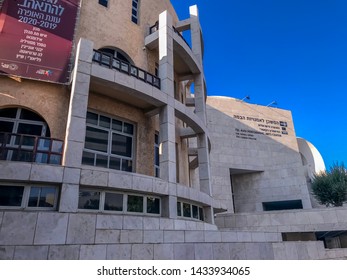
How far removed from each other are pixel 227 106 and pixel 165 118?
20.4 metres

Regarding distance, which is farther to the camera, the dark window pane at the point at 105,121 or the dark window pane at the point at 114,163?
the dark window pane at the point at 105,121

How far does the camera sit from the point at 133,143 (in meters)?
14.4

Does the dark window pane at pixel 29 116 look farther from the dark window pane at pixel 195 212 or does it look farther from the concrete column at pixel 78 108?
the dark window pane at pixel 195 212

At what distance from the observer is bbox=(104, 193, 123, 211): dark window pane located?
35.5ft

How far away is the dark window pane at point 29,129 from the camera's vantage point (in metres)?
11.5

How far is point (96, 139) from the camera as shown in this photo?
1298 cm

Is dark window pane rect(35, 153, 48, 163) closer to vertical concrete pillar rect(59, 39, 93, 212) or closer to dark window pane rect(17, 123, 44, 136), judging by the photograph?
vertical concrete pillar rect(59, 39, 93, 212)

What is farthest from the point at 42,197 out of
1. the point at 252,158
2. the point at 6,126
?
the point at 252,158

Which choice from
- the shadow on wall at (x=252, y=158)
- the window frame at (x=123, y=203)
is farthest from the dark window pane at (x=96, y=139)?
the shadow on wall at (x=252, y=158)

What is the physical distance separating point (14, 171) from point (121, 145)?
569 cm

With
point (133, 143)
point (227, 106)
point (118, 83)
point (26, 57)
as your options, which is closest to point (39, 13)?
point (26, 57)

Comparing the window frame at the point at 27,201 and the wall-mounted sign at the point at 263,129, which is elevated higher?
the wall-mounted sign at the point at 263,129

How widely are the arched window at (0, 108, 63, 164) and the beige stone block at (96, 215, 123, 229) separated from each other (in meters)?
2.85

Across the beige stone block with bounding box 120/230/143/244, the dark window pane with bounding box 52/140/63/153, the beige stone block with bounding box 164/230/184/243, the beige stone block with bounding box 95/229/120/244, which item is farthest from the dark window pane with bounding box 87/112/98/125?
the beige stone block with bounding box 164/230/184/243
